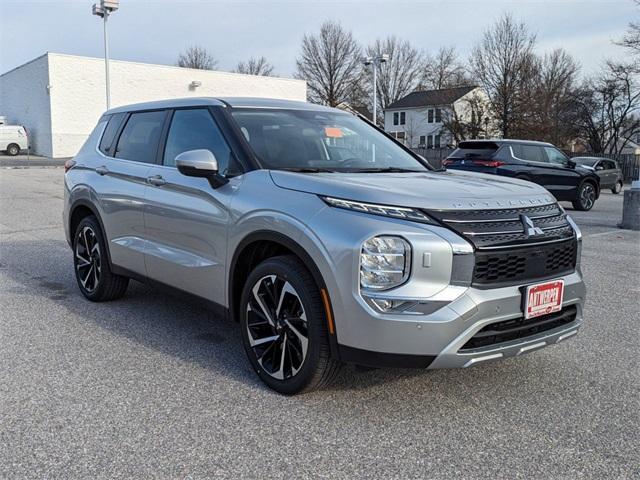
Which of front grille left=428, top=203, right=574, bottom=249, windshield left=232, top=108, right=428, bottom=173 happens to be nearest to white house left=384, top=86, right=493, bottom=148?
windshield left=232, top=108, right=428, bottom=173

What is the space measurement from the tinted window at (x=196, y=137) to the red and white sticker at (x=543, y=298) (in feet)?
6.49

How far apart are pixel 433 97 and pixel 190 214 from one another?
2071 inches

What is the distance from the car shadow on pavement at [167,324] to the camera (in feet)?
12.8

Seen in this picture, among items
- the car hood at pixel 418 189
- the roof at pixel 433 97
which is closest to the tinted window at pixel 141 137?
the car hood at pixel 418 189

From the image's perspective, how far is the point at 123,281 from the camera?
556cm

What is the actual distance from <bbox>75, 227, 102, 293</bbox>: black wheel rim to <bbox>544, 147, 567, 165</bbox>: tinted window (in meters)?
12.8

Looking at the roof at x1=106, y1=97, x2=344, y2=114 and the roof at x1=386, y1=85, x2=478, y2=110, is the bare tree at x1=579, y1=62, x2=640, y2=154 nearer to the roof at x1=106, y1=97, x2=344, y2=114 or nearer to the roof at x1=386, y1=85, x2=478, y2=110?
the roof at x1=386, y1=85, x2=478, y2=110

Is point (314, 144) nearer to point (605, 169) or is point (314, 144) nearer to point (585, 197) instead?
point (585, 197)

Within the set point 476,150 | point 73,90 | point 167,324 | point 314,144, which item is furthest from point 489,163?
point 73,90

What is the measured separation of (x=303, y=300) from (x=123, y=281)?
2800 millimetres

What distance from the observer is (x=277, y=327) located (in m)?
3.57

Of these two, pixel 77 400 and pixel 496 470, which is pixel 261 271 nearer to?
pixel 77 400

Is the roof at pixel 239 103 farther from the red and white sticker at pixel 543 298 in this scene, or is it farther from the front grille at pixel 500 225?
the red and white sticker at pixel 543 298

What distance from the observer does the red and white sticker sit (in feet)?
10.6
